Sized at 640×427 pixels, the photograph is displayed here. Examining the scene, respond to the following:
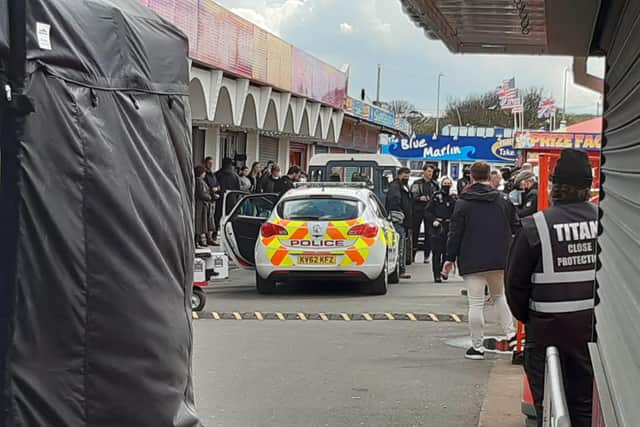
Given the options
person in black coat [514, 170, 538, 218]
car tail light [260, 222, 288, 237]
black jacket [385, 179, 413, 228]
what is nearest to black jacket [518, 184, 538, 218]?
person in black coat [514, 170, 538, 218]

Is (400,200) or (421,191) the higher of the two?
(421,191)

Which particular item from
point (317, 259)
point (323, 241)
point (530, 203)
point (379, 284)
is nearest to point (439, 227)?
point (379, 284)

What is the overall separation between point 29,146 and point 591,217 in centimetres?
303

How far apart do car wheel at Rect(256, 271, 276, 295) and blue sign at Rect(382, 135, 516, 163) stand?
146 feet

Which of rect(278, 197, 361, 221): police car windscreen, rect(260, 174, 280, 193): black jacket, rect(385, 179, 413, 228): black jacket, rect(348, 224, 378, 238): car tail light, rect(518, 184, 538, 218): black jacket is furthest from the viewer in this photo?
rect(260, 174, 280, 193): black jacket

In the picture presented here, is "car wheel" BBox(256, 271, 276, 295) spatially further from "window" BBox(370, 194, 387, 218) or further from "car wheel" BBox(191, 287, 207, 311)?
"car wheel" BBox(191, 287, 207, 311)

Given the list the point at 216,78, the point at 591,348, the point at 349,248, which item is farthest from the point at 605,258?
the point at 216,78

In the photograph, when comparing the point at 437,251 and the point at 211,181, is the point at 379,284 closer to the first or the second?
the point at 437,251

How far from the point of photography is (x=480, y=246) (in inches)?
388

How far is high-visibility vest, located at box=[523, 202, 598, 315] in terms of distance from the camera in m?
5.67

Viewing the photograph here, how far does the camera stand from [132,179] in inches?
173

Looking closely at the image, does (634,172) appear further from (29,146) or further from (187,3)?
(187,3)

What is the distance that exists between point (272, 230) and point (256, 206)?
8.53 ft

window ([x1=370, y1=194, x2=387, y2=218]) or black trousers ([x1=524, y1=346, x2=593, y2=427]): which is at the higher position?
window ([x1=370, y1=194, x2=387, y2=218])
